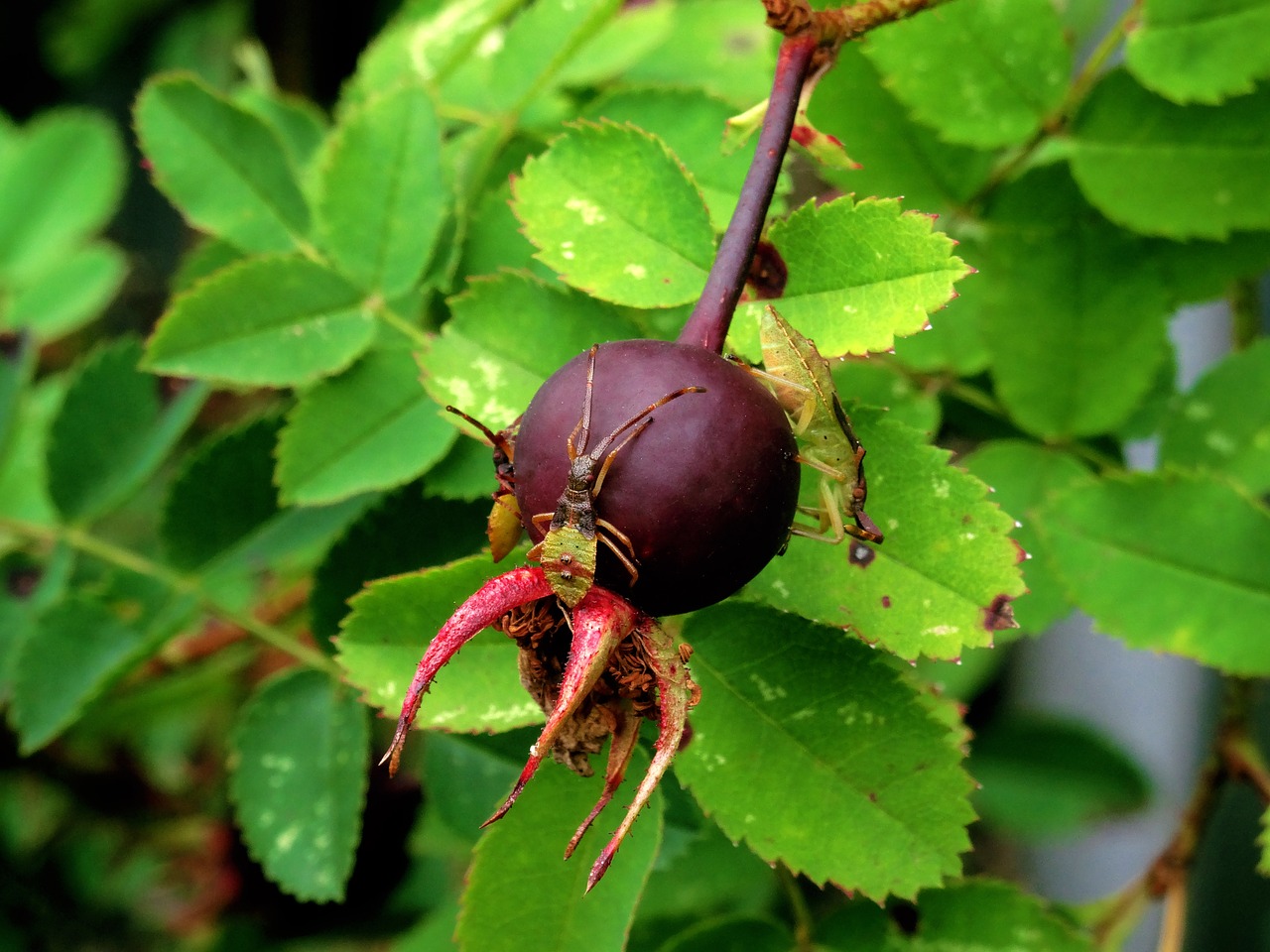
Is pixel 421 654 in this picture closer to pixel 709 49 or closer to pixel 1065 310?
Answer: pixel 1065 310

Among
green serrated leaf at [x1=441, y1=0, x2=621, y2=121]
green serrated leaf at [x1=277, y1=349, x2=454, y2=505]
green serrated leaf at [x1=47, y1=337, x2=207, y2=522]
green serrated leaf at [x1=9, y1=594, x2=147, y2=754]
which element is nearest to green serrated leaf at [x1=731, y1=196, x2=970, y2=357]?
green serrated leaf at [x1=277, y1=349, x2=454, y2=505]

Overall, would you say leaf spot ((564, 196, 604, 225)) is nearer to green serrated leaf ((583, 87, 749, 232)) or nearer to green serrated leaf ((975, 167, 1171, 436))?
green serrated leaf ((583, 87, 749, 232))

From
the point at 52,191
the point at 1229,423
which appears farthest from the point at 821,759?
the point at 52,191

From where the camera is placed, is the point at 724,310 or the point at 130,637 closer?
the point at 724,310

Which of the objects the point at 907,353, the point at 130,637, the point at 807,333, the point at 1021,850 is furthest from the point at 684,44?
the point at 1021,850

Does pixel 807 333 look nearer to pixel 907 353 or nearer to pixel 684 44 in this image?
pixel 907 353

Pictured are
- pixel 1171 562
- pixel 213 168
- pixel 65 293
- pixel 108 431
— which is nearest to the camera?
pixel 1171 562
